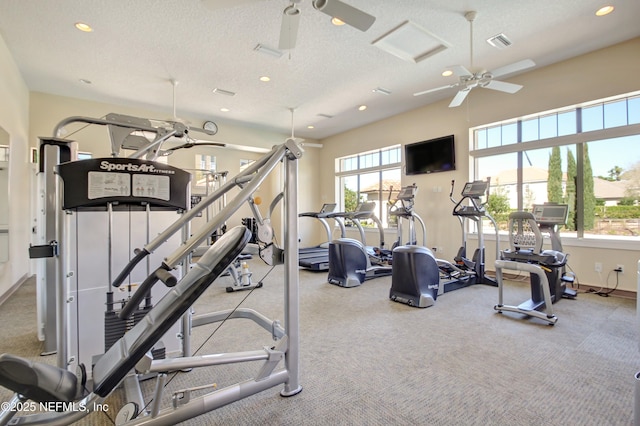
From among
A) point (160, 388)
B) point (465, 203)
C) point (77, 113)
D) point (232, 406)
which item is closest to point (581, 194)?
point (465, 203)

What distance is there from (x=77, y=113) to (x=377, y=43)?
572 centimetres

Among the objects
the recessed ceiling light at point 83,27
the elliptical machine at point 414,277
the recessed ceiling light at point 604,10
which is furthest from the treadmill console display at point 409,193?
the recessed ceiling light at point 83,27

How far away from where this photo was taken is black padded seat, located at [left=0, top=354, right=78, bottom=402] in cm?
101

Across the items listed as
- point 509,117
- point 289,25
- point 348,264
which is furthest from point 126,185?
point 509,117

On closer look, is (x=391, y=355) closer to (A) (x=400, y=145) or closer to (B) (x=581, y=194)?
(B) (x=581, y=194)

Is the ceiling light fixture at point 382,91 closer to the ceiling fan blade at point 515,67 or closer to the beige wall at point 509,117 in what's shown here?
the beige wall at point 509,117

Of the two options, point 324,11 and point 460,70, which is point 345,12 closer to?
point 324,11

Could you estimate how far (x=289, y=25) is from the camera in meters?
2.73

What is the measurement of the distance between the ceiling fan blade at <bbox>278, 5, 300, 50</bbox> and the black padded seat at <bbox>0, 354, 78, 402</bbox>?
2.78m

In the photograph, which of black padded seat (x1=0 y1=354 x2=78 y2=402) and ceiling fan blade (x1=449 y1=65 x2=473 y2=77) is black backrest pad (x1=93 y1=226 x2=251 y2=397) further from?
ceiling fan blade (x1=449 y1=65 x2=473 y2=77)

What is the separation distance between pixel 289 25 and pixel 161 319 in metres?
2.65

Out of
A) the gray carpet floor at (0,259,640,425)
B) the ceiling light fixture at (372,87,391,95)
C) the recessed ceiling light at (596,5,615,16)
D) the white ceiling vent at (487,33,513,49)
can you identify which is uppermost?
the ceiling light fixture at (372,87,391,95)

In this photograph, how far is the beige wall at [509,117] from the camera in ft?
13.3

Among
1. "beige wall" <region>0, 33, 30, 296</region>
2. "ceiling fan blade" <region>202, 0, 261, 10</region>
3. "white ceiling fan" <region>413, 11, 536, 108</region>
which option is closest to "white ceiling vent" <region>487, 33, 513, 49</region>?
"white ceiling fan" <region>413, 11, 536, 108</region>
